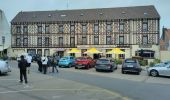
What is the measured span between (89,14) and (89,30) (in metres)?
3.87

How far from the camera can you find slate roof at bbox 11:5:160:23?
200 ft

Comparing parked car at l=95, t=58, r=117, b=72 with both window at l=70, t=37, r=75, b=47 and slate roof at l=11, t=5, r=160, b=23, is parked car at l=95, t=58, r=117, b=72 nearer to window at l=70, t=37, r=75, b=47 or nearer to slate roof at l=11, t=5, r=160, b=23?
slate roof at l=11, t=5, r=160, b=23

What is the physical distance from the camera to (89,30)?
205ft

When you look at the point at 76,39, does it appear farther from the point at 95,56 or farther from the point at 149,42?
the point at 149,42

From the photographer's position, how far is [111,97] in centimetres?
1426

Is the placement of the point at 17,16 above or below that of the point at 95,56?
above

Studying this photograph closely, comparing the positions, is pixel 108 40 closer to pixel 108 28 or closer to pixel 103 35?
pixel 103 35

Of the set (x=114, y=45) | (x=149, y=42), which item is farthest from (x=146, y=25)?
(x=114, y=45)

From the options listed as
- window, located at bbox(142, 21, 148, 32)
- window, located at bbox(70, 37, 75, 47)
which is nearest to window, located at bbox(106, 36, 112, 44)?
window, located at bbox(142, 21, 148, 32)

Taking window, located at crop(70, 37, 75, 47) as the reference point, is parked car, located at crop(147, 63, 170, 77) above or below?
below

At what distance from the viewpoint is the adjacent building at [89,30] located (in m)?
59.4

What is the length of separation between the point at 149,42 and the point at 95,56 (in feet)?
33.2

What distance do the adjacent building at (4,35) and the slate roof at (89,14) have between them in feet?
14.1

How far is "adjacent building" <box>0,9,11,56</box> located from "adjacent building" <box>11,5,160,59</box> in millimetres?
2390
